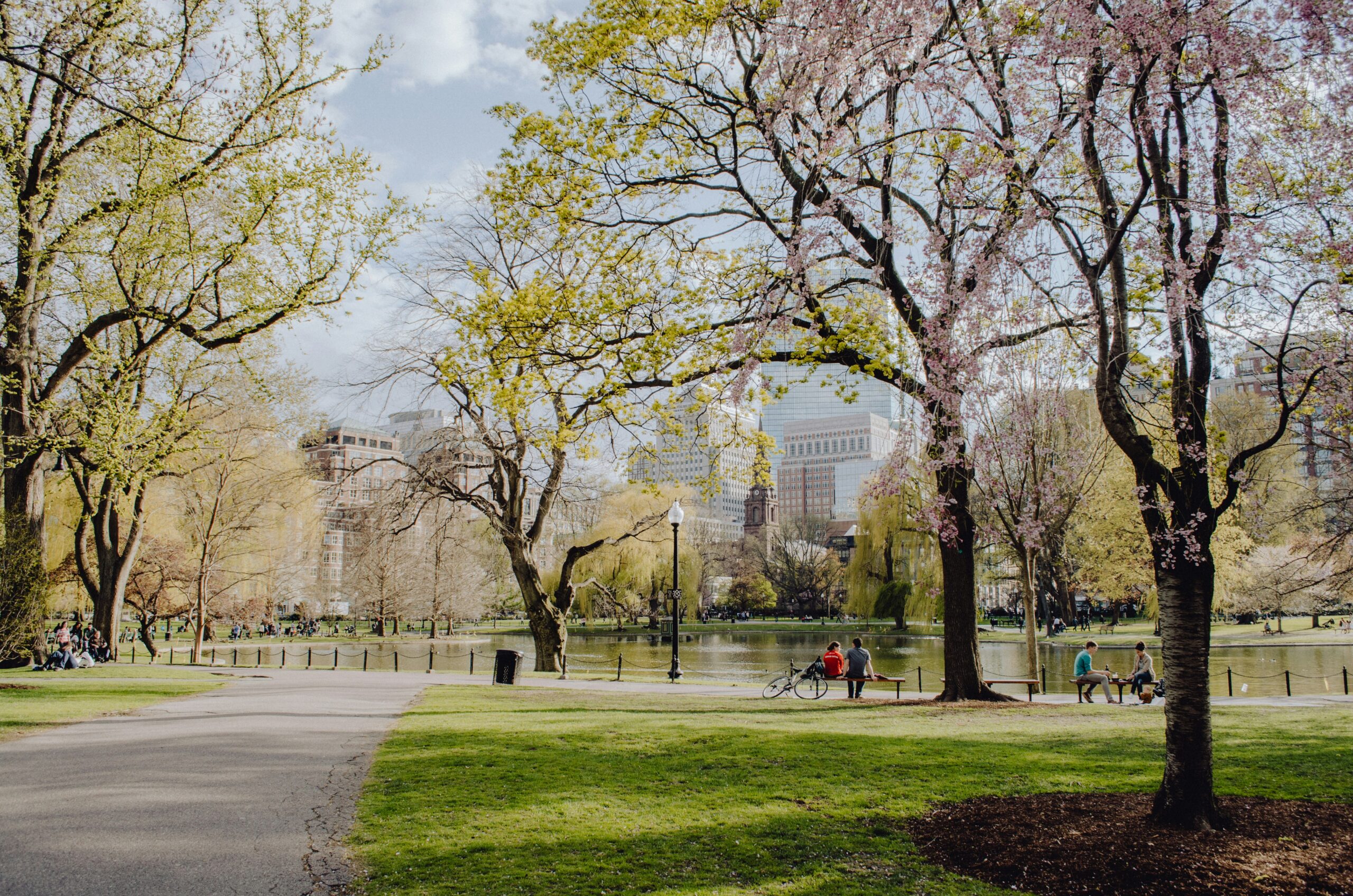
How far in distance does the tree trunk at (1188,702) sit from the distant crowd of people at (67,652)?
66.7 feet

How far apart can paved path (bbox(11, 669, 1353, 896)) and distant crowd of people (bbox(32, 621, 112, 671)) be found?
9.63 m

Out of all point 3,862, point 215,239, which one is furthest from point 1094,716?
point 215,239

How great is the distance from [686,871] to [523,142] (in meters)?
9.99

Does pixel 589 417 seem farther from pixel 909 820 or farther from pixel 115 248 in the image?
pixel 115 248

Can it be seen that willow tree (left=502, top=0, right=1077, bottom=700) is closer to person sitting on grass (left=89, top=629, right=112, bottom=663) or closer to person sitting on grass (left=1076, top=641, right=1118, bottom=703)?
person sitting on grass (left=1076, top=641, right=1118, bottom=703)

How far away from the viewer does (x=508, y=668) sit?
18.9m

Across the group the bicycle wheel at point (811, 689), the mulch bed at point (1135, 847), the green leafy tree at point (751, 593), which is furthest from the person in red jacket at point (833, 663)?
the green leafy tree at point (751, 593)

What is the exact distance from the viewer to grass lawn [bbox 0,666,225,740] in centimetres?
1094

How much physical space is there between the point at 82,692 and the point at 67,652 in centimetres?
773

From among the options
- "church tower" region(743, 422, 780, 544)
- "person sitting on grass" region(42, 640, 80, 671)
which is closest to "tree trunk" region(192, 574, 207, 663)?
"person sitting on grass" region(42, 640, 80, 671)

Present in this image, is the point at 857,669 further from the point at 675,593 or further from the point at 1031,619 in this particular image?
the point at 675,593

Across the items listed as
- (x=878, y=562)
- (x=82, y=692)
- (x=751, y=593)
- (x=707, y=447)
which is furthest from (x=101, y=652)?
(x=751, y=593)

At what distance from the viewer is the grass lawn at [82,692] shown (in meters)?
10.9

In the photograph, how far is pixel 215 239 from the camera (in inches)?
760
